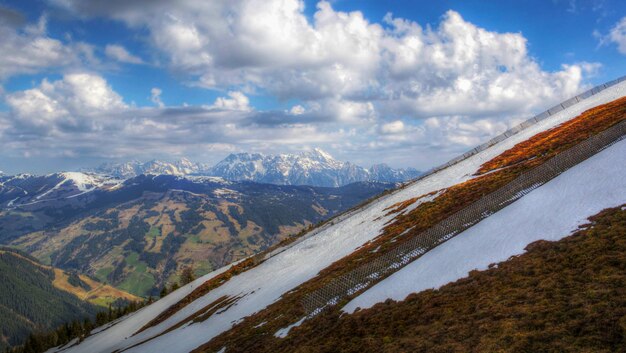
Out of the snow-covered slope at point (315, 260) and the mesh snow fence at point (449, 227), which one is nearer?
the snow-covered slope at point (315, 260)

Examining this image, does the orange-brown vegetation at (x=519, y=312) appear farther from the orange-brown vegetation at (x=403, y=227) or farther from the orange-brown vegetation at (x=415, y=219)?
the orange-brown vegetation at (x=403, y=227)

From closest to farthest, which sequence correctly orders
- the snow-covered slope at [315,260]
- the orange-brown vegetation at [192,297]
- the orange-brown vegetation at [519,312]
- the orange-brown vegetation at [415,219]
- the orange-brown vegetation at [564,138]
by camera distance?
the orange-brown vegetation at [519,312] → the snow-covered slope at [315,260] → the orange-brown vegetation at [415,219] → the orange-brown vegetation at [564,138] → the orange-brown vegetation at [192,297]

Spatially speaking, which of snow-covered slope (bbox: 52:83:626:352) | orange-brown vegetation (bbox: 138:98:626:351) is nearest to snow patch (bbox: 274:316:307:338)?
orange-brown vegetation (bbox: 138:98:626:351)

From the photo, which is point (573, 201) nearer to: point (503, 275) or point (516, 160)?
point (503, 275)

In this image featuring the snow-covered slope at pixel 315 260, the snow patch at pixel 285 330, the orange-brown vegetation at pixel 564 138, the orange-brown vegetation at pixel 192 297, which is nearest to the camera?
the snow-covered slope at pixel 315 260

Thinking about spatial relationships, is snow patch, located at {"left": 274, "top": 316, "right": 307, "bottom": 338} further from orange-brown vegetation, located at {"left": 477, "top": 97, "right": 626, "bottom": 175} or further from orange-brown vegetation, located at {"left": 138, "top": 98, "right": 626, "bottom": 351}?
orange-brown vegetation, located at {"left": 477, "top": 97, "right": 626, "bottom": 175}

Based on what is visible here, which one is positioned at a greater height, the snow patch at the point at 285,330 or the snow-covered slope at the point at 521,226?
the snow-covered slope at the point at 521,226

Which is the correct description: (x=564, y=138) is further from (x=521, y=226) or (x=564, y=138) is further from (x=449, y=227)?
(x=521, y=226)

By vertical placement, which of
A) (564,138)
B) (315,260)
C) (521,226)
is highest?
(564,138)

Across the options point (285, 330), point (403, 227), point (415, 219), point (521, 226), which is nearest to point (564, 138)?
point (415, 219)

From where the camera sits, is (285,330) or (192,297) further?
(192,297)

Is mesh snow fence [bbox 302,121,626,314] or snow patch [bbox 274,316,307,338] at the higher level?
mesh snow fence [bbox 302,121,626,314]

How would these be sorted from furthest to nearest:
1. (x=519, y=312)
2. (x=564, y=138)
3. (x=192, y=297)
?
(x=192, y=297) → (x=564, y=138) → (x=519, y=312)

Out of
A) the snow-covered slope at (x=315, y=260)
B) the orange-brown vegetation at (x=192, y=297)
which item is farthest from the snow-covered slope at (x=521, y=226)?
the orange-brown vegetation at (x=192, y=297)
